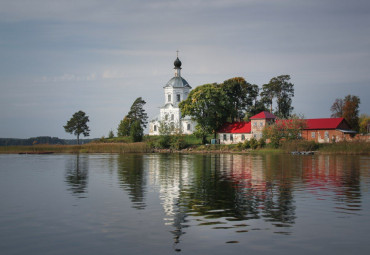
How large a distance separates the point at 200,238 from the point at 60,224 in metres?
5.09

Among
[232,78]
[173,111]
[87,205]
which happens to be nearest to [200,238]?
[87,205]

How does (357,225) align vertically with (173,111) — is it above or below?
below

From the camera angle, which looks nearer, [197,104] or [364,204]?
[364,204]

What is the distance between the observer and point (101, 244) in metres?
11.3

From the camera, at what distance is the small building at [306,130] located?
88438 mm

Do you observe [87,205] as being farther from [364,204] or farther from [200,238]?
[364,204]

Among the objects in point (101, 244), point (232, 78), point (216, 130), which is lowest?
point (101, 244)

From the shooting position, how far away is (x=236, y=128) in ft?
328

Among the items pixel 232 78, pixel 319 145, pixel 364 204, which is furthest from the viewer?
pixel 232 78

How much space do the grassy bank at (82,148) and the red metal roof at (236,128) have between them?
25.6 m

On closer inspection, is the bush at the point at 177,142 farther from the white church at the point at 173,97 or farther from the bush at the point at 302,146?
the bush at the point at 302,146

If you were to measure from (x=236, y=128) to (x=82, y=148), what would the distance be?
38328mm

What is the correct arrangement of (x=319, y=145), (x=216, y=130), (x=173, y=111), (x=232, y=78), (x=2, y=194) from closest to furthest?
(x=2, y=194) < (x=319, y=145) < (x=216, y=130) < (x=232, y=78) < (x=173, y=111)

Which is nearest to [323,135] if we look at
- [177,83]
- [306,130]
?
[306,130]
